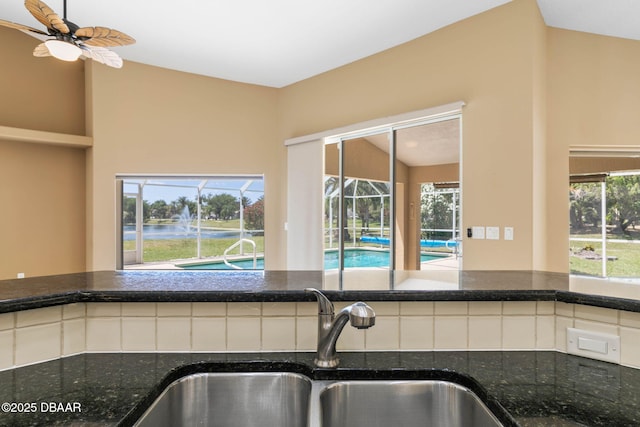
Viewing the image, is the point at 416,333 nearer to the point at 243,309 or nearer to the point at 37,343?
the point at 243,309

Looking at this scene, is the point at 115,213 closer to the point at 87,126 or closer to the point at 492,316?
the point at 87,126

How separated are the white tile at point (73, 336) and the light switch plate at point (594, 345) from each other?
1.35 metres

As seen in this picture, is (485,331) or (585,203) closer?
(485,331)

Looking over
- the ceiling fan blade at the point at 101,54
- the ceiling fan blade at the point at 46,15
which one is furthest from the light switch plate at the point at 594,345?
the ceiling fan blade at the point at 101,54

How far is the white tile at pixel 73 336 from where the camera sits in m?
1.00

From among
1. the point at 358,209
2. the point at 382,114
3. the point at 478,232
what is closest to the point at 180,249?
the point at 358,209

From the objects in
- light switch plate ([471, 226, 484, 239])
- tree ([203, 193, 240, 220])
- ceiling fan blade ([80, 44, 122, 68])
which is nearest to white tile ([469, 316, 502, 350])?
light switch plate ([471, 226, 484, 239])

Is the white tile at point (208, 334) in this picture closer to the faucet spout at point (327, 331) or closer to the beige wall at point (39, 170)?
the faucet spout at point (327, 331)

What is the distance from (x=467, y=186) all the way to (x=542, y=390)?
2.53 m

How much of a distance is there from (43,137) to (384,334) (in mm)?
4932

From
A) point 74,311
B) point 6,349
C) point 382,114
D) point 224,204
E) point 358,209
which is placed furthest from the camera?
point 224,204

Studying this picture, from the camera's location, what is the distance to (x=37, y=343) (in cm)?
96

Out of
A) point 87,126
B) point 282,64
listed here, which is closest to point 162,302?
point 282,64

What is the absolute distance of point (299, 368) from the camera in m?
0.97
